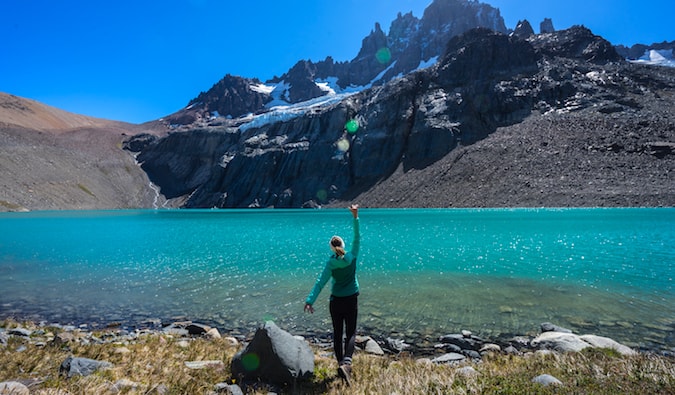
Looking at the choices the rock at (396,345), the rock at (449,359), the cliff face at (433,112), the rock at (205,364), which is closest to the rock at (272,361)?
the rock at (205,364)

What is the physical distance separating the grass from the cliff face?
10570cm

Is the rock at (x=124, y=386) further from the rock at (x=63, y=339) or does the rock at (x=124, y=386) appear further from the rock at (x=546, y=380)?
the rock at (x=546, y=380)

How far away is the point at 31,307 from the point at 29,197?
163 meters

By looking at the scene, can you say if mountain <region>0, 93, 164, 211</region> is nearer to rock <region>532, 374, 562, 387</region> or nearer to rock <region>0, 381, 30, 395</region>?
rock <region>0, 381, 30, 395</region>

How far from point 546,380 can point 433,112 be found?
474 ft

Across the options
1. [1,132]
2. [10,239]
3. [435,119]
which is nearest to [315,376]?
[10,239]

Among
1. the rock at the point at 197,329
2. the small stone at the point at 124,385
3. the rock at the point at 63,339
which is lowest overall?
the rock at the point at 197,329

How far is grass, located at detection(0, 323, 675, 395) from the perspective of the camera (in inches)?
238

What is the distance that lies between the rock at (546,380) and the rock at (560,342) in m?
4.00

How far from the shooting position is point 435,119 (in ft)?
457

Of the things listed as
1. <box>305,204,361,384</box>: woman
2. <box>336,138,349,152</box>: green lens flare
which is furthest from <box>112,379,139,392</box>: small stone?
<box>336,138,349,152</box>: green lens flare

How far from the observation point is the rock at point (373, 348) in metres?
10.9

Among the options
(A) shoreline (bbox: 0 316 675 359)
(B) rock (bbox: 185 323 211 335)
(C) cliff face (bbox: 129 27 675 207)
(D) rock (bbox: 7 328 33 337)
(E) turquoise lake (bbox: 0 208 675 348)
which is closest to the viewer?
(A) shoreline (bbox: 0 316 675 359)

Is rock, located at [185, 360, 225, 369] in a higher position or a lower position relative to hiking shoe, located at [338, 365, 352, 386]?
lower
